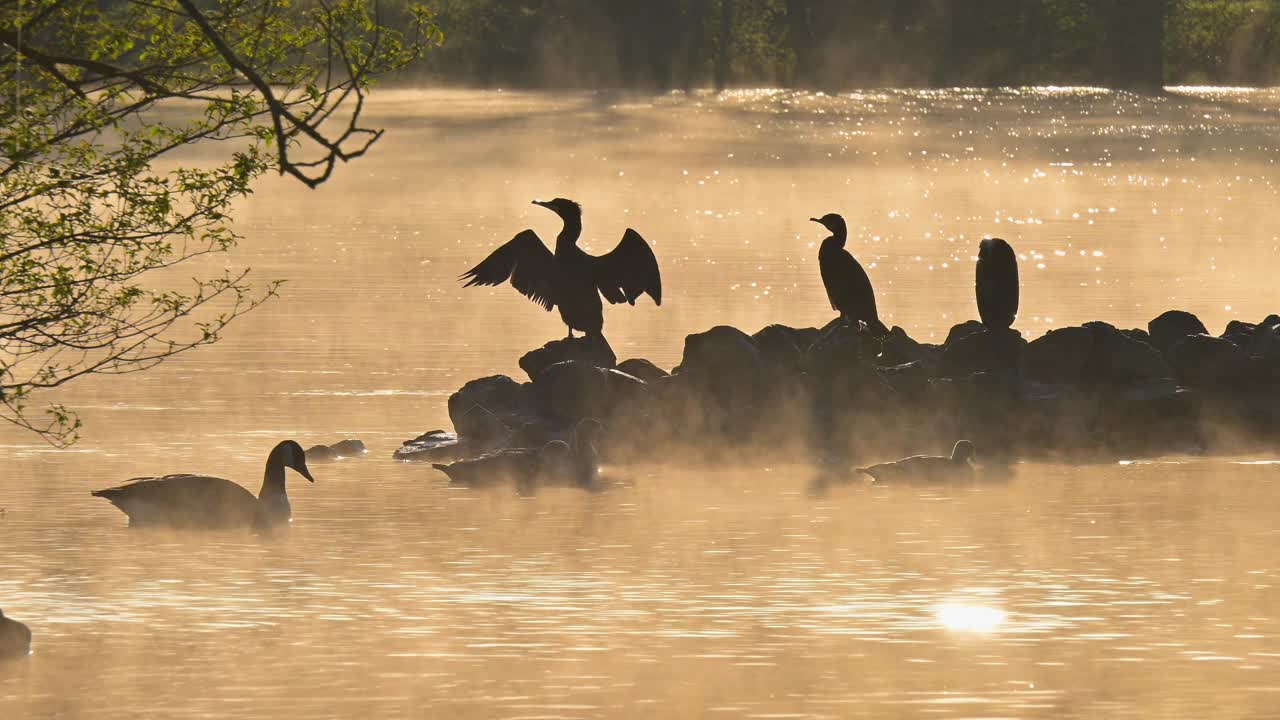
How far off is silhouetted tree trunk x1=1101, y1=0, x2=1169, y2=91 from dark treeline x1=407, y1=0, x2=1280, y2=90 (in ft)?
0.20

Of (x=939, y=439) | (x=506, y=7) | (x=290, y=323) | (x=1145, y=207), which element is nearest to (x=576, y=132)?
(x=506, y=7)

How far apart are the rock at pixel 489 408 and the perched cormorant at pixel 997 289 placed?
5.02 metres

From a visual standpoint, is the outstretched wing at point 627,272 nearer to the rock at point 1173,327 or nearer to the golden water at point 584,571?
the golden water at point 584,571

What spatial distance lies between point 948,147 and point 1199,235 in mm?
42794

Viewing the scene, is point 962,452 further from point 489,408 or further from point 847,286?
point 847,286

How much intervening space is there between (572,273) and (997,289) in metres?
4.32

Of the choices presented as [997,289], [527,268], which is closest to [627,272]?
[527,268]

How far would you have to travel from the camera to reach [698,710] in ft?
40.2

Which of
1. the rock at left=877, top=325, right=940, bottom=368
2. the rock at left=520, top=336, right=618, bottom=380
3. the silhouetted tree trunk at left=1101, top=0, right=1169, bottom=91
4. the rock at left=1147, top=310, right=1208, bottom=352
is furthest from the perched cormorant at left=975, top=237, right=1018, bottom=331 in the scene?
the silhouetted tree trunk at left=1101, top=0, right=1169, bottom=91

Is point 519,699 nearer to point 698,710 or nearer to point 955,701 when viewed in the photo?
point 698,710

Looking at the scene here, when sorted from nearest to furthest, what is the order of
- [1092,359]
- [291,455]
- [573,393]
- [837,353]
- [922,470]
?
[291,455]
[922,470]
[573,393]
[837,353]
[1092,359]

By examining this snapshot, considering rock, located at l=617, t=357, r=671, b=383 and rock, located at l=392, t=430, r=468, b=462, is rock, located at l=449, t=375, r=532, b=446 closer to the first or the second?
rock, located at l=392, t=430, r=468, b=462

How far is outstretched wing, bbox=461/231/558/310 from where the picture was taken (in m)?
24.3

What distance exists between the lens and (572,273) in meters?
24.3
